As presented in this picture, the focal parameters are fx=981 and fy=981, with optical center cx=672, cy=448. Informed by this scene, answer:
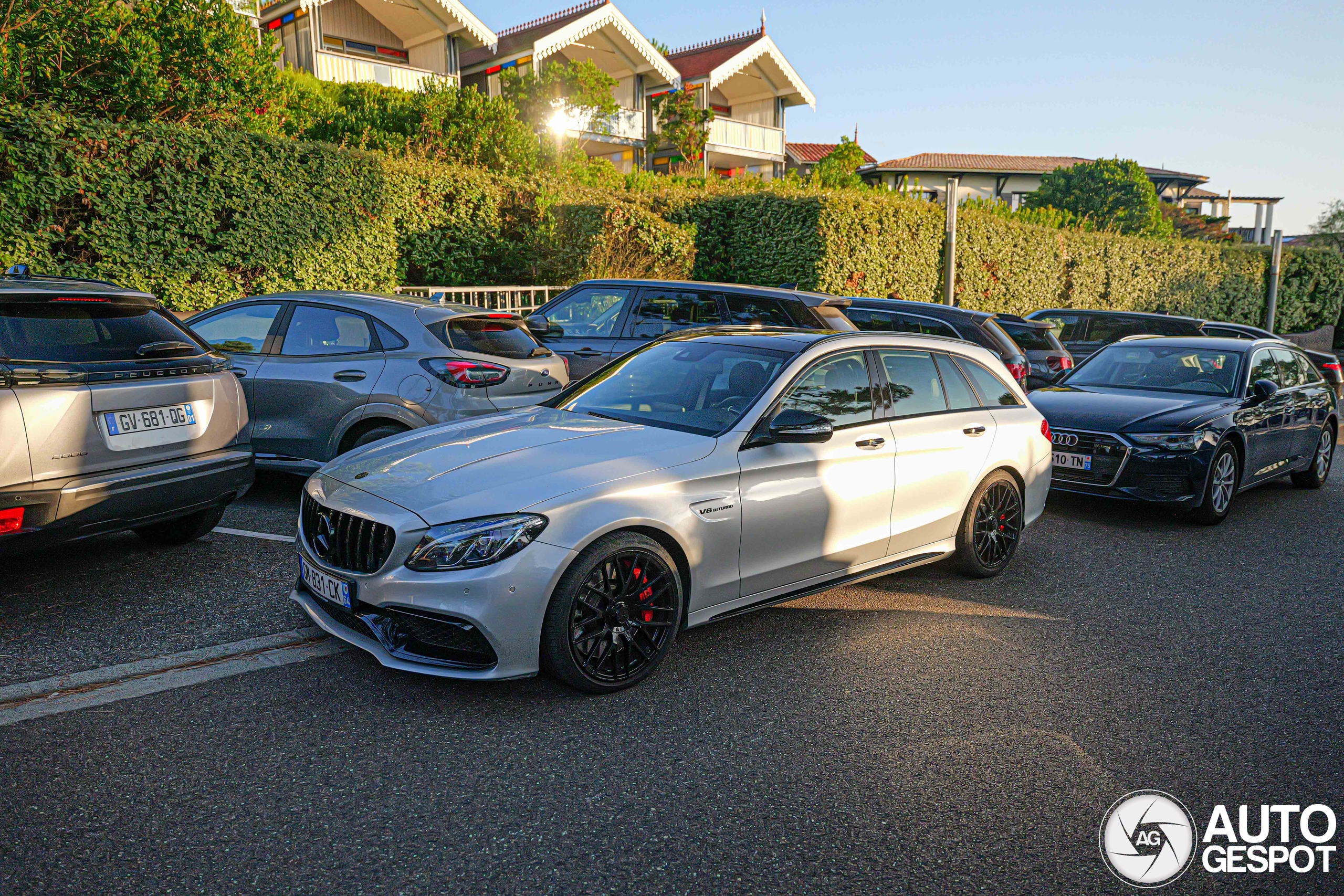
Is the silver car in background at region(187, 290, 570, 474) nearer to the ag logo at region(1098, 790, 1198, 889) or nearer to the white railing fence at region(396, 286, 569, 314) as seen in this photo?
the ag logo at region(1098, 790, 1198, 889)

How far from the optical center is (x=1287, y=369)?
31.9 feet

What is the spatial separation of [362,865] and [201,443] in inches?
133

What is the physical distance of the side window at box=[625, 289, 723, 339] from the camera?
9.90 meters

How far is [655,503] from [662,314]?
5961 millimetres

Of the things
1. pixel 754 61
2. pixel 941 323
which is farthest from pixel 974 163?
pixel 941 323

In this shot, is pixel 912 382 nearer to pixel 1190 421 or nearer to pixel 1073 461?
pixel 1073 461

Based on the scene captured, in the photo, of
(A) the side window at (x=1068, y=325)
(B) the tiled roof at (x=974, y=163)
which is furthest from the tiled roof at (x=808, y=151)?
(A) the side window at (x=1068, y=325)

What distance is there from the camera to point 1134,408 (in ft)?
27.9

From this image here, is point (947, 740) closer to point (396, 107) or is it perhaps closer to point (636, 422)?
point (636, 422)

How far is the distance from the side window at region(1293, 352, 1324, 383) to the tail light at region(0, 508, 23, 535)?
10.9 m

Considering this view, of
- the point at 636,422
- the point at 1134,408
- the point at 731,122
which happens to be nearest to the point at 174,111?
the point at 636,422

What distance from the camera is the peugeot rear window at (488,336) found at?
7.24 m

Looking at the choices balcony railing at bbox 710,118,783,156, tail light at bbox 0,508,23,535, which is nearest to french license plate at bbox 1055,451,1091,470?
tail light at bbox 0,508,23,535

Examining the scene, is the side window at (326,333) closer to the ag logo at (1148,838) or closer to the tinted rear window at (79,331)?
the tinted rear window at (79,331)
